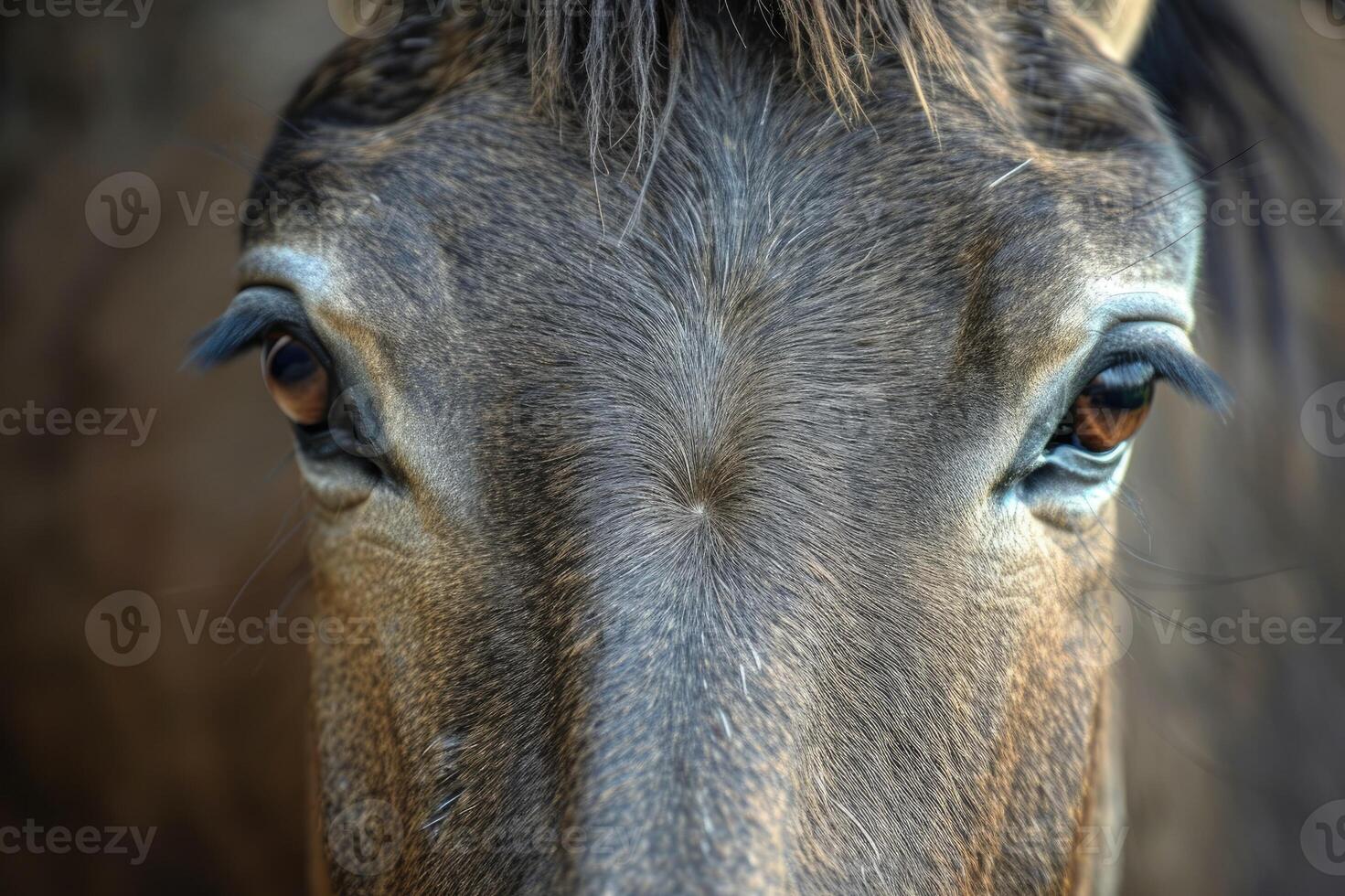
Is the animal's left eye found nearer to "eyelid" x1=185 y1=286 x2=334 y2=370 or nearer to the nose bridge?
the nose bridge

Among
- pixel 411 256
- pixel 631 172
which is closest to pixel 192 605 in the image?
pixel 411 256

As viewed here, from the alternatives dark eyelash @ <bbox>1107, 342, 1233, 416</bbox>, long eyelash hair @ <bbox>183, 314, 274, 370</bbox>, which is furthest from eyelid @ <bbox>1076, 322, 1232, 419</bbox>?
long eyelash hair @ <bbox>183, 314, 274, 370</bbox>

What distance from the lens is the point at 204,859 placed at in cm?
412

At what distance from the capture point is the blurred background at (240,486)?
305 cm

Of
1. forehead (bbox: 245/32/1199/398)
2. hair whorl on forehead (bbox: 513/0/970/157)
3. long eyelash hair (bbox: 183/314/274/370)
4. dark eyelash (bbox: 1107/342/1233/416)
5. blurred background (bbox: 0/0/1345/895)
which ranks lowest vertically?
blurred background (bbox: 0/0/1345/895)

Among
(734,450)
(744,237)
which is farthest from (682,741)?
(744,237)

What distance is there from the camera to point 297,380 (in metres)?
2.06

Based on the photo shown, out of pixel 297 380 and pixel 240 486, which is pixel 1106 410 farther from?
pixel 240 486

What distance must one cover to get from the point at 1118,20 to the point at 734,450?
1603 millimetres

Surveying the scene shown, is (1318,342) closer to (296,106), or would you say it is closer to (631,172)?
(631,172)

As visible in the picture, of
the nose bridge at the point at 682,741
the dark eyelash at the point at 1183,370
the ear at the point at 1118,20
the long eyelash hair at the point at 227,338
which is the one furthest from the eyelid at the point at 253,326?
the ear at the point at 1118,20

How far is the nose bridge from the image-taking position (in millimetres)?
1332

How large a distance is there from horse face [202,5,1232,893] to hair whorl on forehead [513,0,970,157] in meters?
0.04

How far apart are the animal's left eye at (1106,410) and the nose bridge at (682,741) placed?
754mm
